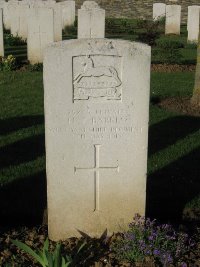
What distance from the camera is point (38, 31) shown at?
13945 mm

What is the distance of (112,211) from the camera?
4.68 meters

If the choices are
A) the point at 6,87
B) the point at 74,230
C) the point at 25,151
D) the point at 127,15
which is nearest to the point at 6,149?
the point at 25,151

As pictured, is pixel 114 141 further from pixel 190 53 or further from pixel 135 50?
pixel 190 53

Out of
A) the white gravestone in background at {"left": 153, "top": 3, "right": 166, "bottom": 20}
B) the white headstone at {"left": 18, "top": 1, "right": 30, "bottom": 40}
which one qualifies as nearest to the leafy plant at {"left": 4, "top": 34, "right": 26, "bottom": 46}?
the white headstone at {"left": 18, "top": 1, "right": 30, "bottom": 40}

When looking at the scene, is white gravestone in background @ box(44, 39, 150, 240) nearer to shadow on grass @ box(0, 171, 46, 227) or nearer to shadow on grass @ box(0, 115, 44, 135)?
shadow on grass @ box(0, 171, 46, 227)

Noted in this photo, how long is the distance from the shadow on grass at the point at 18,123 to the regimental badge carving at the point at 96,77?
3.68m

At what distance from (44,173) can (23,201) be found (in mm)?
818

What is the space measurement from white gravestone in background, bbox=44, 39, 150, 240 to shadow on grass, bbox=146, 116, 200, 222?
0.69m

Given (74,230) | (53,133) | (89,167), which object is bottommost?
(74,230)

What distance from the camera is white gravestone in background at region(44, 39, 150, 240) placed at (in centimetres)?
424

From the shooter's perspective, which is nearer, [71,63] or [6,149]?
[71,63]

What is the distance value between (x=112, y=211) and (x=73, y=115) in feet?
3.18

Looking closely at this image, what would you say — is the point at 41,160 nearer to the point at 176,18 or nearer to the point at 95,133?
the point at 95,133

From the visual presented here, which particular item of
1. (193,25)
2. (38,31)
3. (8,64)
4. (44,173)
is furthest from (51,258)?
(193,25)
